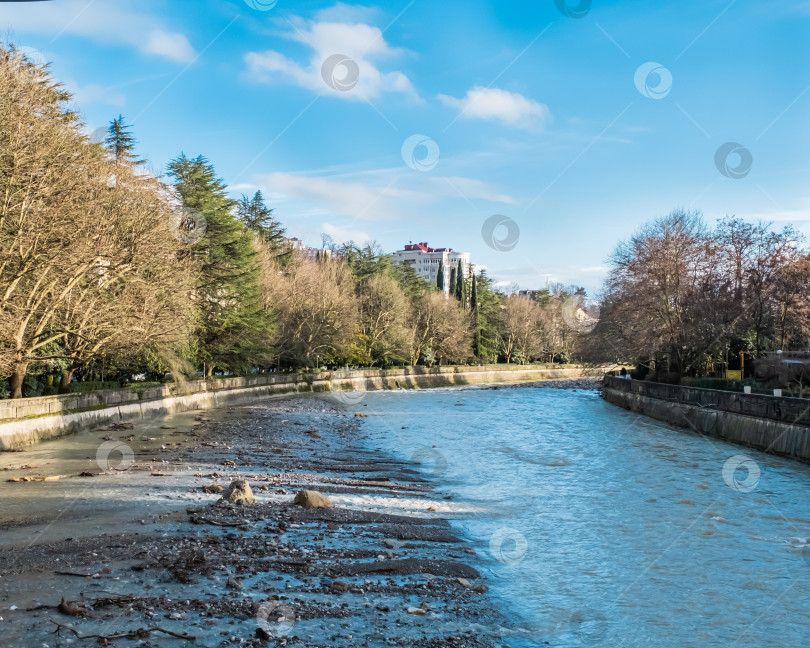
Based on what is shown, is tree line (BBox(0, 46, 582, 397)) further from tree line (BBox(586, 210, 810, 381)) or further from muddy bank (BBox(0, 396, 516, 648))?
tree line (BBox(586, 210, 810, 381))

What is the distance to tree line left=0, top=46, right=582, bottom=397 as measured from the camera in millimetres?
21703

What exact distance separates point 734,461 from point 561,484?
28.4 feet

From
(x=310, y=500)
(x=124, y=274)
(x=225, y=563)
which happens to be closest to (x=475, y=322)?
(x=124, y=274)

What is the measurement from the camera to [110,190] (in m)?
28.3

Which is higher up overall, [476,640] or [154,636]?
[154,636]

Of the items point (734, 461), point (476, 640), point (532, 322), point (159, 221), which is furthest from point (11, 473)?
point (532, 322)

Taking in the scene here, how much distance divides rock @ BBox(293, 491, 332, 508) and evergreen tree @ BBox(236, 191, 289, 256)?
57490 mm

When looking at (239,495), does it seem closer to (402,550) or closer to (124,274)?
(402,550)

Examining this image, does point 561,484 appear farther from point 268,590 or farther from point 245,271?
point 245,271

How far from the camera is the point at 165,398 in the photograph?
111ft

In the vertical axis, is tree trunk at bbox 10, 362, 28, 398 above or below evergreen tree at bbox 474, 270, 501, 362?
below

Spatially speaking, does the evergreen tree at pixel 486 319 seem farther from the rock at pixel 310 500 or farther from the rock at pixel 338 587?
the rock at pixel 338 587

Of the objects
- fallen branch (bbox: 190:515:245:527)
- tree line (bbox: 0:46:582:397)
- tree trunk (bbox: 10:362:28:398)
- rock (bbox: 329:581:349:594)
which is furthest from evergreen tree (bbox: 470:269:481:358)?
rock (bbox: 329:581:349:594)

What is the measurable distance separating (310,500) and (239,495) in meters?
1.28
